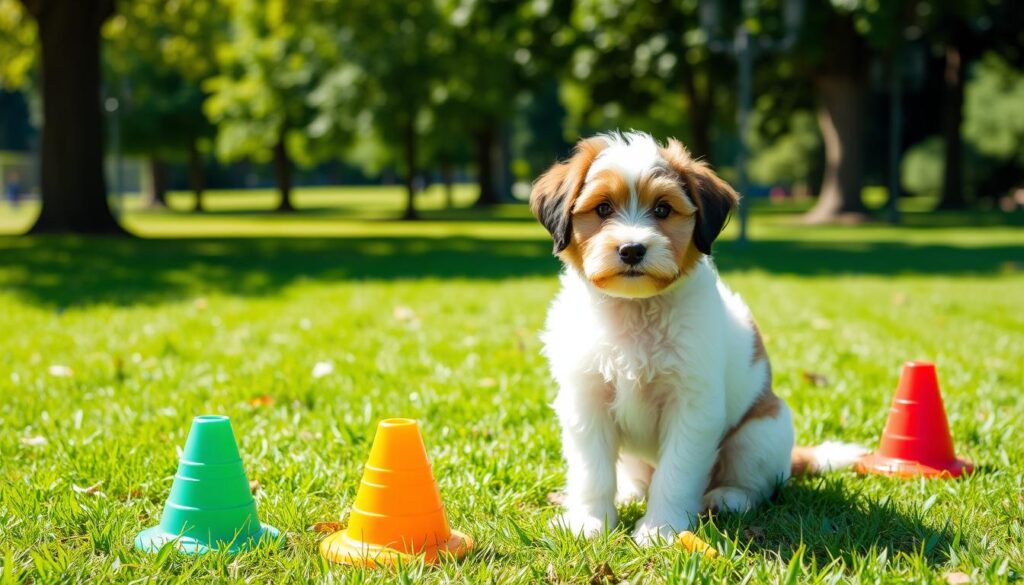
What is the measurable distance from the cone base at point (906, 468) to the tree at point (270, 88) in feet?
101

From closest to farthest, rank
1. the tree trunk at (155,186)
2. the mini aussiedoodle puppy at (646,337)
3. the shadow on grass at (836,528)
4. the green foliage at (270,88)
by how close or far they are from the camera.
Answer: the shadow on grass at (836,528), the mini aussiedoodle puppy at (646,337), the green foliage at (270,88), the tree trunk at (155,186)

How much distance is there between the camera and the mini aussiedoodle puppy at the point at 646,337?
12.3 feet

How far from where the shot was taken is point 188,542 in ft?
11.4

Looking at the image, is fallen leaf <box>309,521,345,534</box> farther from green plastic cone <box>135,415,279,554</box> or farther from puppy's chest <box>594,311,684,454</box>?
puppy's chest <box>594,311,684,454</box>

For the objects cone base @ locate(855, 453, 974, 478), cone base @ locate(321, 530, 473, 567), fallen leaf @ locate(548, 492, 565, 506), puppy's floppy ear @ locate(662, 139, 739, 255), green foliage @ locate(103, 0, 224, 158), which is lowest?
fallen leaf @ locate(548, 492, 565, 506)

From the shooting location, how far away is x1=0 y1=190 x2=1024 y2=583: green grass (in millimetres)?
3463

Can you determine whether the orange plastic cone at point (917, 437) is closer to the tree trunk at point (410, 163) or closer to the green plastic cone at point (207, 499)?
the green plastic cone at point (207, 499)

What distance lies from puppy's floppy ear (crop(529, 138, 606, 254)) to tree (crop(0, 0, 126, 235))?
18.6 metres

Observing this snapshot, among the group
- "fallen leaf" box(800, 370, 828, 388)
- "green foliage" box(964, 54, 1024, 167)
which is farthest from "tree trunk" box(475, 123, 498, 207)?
"fallen leaf" box(800, 370, 828, 388)

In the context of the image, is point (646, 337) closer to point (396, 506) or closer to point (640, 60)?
point (396, 506)

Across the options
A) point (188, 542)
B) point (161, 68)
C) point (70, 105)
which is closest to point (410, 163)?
point (161, 68)

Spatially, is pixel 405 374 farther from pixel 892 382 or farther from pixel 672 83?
pixel 672 83

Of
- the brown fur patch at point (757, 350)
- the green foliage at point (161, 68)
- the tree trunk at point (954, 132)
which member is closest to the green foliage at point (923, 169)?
the tree trunk at point (954, 132)

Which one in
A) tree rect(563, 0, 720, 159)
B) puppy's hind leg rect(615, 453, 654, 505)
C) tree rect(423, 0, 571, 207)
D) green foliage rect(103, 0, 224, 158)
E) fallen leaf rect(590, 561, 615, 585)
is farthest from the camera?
tree rect(563, 0, 720, 159)
